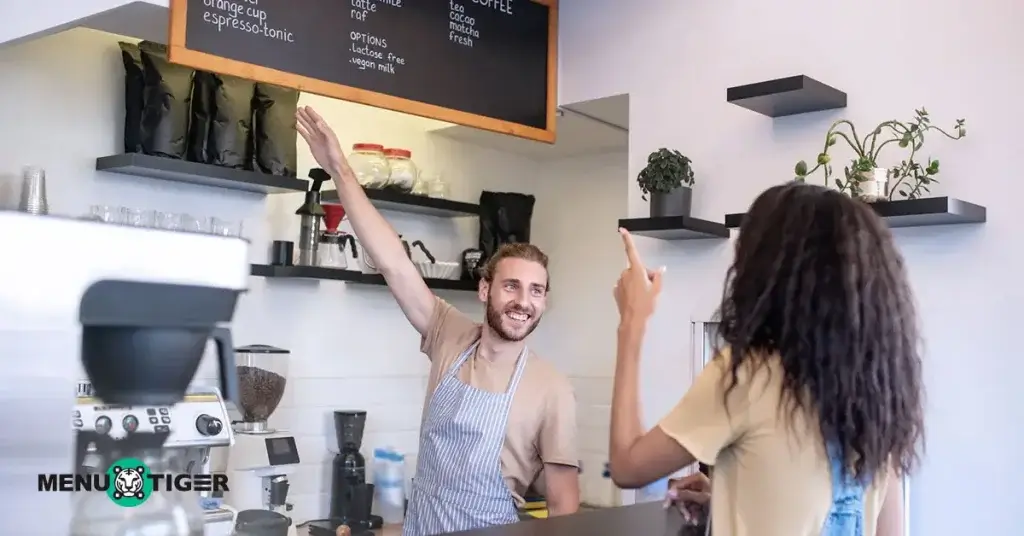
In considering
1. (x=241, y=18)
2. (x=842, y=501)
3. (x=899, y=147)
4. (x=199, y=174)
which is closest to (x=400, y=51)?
(x=241, y=18)

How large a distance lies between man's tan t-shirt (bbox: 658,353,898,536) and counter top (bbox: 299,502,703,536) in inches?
17.2

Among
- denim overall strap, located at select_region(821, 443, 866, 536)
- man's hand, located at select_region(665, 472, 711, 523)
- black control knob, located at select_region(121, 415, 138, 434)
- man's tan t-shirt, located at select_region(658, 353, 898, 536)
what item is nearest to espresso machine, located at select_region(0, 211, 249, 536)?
black control knob, located at select_region(121, 415, 138, 434)

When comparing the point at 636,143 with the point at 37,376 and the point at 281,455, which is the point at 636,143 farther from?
the point at 37,376

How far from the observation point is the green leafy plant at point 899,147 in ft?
7.73

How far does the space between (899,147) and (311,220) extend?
6.29 ft

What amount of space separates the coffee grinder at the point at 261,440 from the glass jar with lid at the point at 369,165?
69cm

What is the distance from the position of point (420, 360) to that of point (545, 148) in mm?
1027

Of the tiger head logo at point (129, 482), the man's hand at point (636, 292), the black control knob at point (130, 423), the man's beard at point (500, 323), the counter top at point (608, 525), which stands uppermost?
the man's hand at point (636, 292)

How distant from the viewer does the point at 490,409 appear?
2.04m

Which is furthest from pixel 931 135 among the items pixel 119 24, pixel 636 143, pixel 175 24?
pixel 119 24

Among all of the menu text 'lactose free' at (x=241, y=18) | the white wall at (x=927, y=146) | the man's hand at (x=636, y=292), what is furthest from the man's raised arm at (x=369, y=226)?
the white wall at (x=927, y=146)

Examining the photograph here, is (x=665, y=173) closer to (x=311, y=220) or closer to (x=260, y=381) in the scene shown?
(x=311, y=220)

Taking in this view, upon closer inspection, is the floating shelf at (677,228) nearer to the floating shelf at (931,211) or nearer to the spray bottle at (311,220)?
the floating shelf at (931,211)

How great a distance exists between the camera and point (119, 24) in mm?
2287
